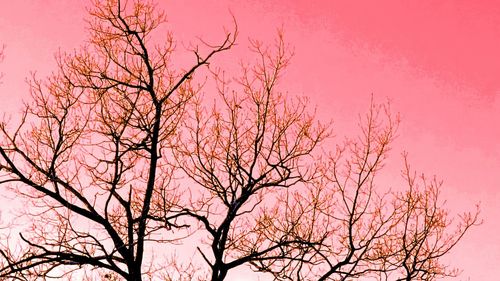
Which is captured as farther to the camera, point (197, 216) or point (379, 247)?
point (379, 247)

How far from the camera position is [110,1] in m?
13.0

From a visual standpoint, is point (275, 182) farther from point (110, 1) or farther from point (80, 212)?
point (110, 1)

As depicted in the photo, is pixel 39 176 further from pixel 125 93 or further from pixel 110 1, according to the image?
pixel 110 1

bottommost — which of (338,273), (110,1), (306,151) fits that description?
Result: (338,273)

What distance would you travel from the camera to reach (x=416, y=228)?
13.5m

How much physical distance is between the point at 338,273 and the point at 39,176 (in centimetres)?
524

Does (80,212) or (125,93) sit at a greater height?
(125,93)

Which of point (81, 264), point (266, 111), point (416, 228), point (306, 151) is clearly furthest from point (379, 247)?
point (81, 264)

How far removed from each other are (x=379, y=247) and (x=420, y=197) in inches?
44.4

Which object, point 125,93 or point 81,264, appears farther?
point 125,93

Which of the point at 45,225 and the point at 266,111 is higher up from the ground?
the point at 266,111

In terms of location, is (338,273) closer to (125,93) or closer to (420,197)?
(420,197)

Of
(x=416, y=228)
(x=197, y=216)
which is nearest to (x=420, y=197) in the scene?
(x=416, y=228)

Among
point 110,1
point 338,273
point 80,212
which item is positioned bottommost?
point 338,273
